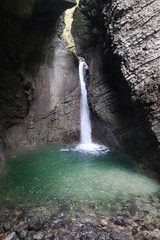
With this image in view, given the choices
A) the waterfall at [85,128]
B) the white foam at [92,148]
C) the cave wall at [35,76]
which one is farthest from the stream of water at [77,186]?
the cave wall at [35,76]

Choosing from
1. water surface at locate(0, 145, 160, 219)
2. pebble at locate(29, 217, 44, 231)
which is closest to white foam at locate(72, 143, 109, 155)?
water surface at locate(0, 145, 160, 219)

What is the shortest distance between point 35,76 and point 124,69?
7.50m

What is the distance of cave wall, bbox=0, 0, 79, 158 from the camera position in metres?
10.6

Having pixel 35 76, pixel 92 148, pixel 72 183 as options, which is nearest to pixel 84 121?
pixel 92 148

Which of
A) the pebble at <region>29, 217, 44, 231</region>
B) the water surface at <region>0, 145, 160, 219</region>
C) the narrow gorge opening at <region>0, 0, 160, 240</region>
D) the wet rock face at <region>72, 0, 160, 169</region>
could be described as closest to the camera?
the pebble at <region>29, 217, 44, 231</region>

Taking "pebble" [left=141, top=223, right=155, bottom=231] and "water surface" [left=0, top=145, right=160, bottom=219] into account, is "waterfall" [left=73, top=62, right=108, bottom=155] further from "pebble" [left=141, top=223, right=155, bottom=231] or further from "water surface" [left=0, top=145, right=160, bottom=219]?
"pebble" [left=141, top=223, right=155, bottom=231]

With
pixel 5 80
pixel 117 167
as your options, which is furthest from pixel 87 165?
pixel 5 80

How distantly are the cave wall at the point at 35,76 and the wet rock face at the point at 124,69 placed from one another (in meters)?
1.67

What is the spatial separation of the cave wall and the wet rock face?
167cm

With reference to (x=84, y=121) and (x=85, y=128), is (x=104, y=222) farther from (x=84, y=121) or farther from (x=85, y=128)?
(x=84, y=121)

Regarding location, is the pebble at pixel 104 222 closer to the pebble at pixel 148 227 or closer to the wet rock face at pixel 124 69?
the pebble at pixel 148 227

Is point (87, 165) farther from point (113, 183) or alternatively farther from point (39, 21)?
point (39, 21)

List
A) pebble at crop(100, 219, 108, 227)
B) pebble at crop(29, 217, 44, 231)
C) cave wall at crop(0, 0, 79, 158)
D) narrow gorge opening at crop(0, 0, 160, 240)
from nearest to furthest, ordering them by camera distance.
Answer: pebble at crop(29, 217, 44, 231) → pebble at crop(100, 219, 108, 227) → narrow gorge opening at crop(0, 0, 160, 240) → cave wall at crop(0, 0, 79, 158)

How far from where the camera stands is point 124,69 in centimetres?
792
